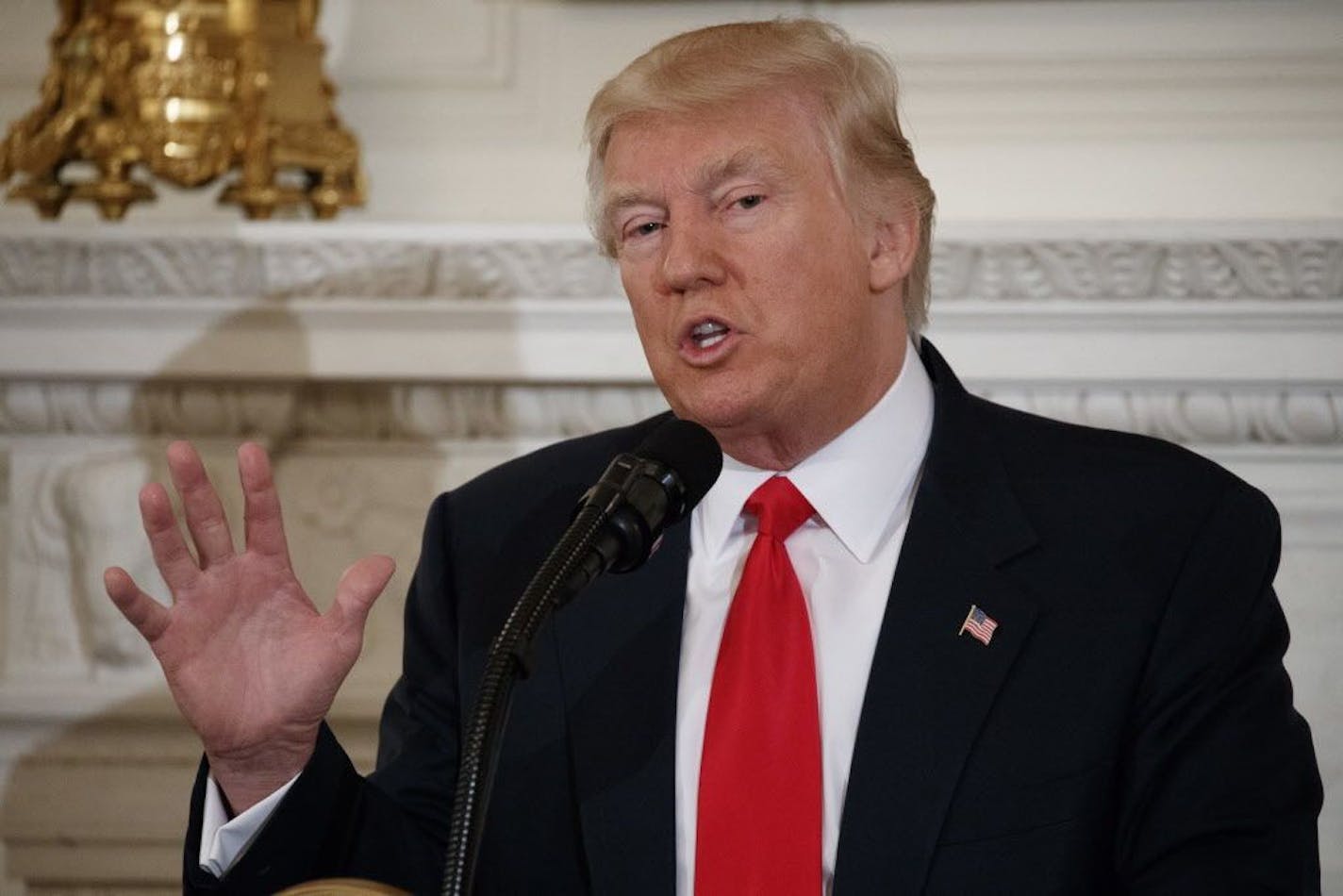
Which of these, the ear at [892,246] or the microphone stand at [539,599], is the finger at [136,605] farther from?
the ear at [892,246]

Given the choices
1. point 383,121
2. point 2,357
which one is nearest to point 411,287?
point 383,121

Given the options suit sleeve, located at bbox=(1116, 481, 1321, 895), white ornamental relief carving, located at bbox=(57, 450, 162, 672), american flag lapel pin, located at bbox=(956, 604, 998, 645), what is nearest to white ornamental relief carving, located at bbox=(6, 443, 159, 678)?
white ornamental relief carving, located at bbox=(57, 450, 162, 672)

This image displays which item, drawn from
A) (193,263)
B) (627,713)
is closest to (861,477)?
(627,713)

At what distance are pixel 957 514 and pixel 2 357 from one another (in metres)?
1.24

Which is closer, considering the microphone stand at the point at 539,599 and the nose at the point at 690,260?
the microphone stand at the point at 539,599

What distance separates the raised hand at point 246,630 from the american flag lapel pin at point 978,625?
51 centimetres

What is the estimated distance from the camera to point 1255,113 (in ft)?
6.99

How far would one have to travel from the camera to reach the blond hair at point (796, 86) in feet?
5.29

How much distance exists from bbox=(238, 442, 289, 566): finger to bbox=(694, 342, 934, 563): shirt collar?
0.44m

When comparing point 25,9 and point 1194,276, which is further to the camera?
point 25,9

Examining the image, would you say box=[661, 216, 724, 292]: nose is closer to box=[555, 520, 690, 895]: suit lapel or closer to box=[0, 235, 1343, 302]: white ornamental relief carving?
box=[555, 520, 690, 895]: suit lapel

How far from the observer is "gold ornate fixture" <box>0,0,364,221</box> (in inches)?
86.0

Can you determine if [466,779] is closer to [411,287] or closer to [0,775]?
[411,287]

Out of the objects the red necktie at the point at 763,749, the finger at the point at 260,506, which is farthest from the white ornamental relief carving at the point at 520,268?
the finger at the point at 260,506
